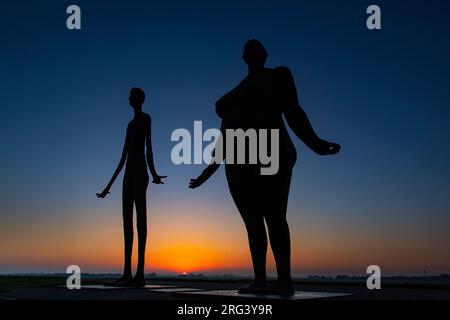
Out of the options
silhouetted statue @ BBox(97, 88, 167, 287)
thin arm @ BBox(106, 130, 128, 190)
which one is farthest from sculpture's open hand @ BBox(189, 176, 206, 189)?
thin arm @ BBox(106, 130, 128, 190)

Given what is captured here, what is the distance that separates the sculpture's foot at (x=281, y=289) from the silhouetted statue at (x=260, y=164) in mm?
15

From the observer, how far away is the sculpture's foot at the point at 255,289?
7.73 meters

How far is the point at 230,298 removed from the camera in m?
6.99

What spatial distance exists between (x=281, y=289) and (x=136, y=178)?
236 inches

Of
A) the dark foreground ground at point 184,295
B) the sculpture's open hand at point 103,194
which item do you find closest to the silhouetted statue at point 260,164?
the dark foreground ground at point 184,295

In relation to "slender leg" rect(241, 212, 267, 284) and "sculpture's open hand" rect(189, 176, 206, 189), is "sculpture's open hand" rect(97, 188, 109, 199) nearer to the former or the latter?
"sculpture's open hand" rect(189, 176, 206, 189)

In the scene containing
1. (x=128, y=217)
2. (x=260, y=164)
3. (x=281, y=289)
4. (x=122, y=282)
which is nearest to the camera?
(x=281, y=289)

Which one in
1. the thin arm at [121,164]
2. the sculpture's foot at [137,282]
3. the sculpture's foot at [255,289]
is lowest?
the sculpture's foot at [137,282]

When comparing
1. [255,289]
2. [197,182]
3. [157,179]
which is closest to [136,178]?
[157,179]

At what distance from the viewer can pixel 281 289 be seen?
24.8 feet

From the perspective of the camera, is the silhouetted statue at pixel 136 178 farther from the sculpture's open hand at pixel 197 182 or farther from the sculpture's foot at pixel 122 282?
the sculpture's open hand at pixel 197 182

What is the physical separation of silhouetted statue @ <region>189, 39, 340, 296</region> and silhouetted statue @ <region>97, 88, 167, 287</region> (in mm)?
4230

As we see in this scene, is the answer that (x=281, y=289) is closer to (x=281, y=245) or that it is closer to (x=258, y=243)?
(x=281, y=245)
